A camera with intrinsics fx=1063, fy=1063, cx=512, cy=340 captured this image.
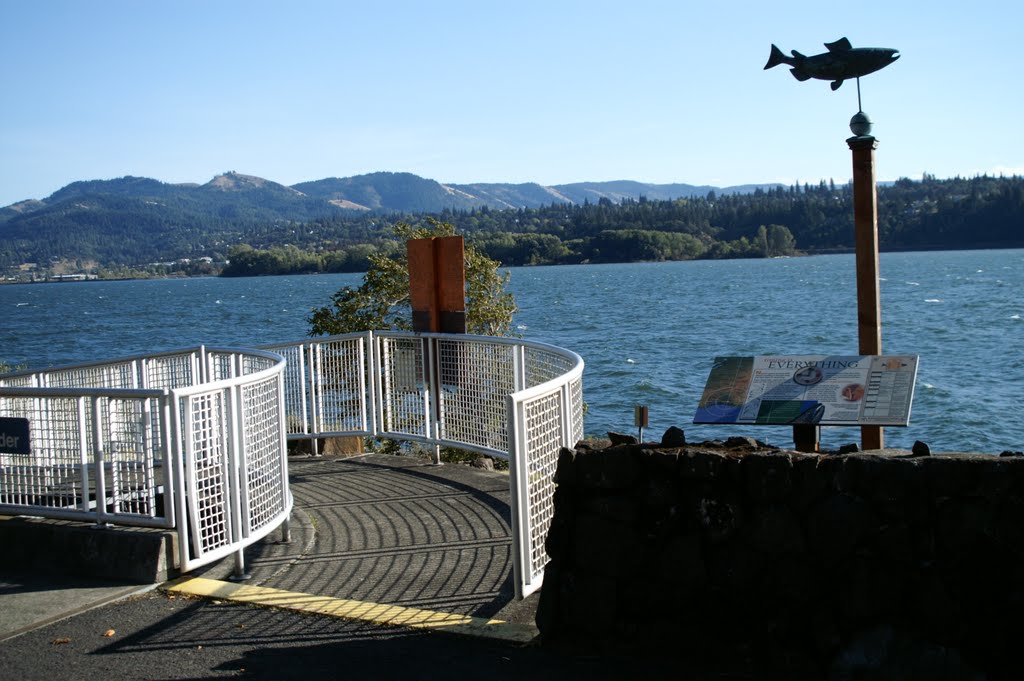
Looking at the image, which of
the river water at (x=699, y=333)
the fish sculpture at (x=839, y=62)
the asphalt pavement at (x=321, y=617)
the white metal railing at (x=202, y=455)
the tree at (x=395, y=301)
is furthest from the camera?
the river water at (x=699, y=333)

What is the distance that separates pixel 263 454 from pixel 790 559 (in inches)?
154

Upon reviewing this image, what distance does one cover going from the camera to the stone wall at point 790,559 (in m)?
4.84

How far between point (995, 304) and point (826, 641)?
8169 cm

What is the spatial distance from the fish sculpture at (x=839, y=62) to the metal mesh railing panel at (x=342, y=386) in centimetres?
525

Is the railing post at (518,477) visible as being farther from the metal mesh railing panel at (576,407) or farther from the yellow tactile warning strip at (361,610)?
the metal mesh railing panel at (576,407)

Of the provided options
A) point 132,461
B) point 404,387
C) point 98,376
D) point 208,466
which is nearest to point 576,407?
point 208,466

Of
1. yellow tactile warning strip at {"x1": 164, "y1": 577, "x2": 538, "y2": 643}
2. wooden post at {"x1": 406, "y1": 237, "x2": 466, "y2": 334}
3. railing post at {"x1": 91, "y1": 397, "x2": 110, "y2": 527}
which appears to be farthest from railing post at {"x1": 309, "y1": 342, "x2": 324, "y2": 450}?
yellow tactile warning strip at {"x1": 164, "y1": 577, "x2": 538, "y2": 643}

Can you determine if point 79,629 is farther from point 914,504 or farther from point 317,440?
point 317,440

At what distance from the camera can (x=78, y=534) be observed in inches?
277

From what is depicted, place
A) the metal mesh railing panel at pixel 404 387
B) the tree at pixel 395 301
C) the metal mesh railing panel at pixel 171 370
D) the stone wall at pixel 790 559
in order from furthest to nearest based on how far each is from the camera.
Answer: the tree at pixel 395 301, the metal mesh railing panel at pixel 404 387, the metal mesh railing panel at pixel 171 370, the stone wall at pixel 790 559

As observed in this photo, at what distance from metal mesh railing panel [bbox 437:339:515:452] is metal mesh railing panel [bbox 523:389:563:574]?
2933 millimetres

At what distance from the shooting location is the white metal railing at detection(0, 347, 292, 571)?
6840 millimetres

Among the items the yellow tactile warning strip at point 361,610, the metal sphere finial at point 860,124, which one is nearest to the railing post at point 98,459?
the yellow tactile warning strip at point 361,610

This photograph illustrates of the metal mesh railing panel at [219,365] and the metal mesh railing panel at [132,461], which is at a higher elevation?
the metal mesh railing panel at [219,365]
